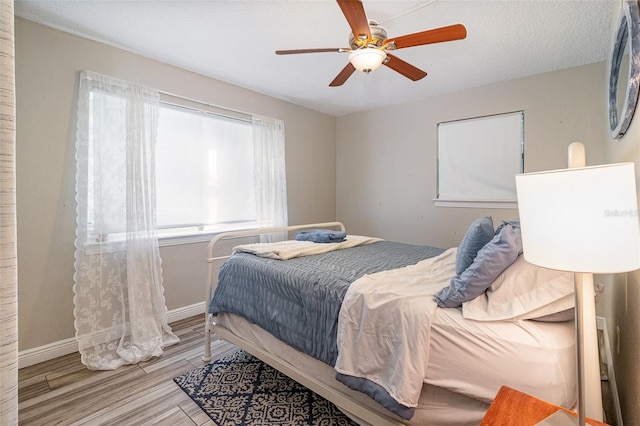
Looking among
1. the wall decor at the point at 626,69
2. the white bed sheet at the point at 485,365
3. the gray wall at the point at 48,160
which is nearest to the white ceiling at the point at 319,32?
the gray wall at the point at 48,160

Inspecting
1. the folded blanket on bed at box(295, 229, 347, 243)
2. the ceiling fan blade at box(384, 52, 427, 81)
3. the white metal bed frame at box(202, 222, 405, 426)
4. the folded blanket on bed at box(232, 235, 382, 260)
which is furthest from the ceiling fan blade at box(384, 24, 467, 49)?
the white metal bed frame at box(202, 222, 405, 426)

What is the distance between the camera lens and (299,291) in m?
1.71

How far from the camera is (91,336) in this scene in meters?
2.26

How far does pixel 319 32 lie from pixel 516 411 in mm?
2458

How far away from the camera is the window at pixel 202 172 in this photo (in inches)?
116

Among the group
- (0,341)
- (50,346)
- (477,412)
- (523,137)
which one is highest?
(523,137)

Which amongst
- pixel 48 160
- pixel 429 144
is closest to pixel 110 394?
pixel 48 160

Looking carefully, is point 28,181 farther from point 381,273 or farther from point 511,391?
point 511,391

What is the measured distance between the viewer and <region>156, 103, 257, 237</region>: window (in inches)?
116

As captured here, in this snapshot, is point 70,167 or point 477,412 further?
point 70,167

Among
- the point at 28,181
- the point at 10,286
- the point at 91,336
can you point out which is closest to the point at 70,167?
the point at 28,181

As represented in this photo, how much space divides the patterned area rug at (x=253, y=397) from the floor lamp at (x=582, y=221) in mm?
1352

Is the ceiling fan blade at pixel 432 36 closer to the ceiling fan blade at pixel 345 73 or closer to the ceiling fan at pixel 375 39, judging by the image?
the ceiling fan at pixel 375 39

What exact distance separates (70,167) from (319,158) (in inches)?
114
